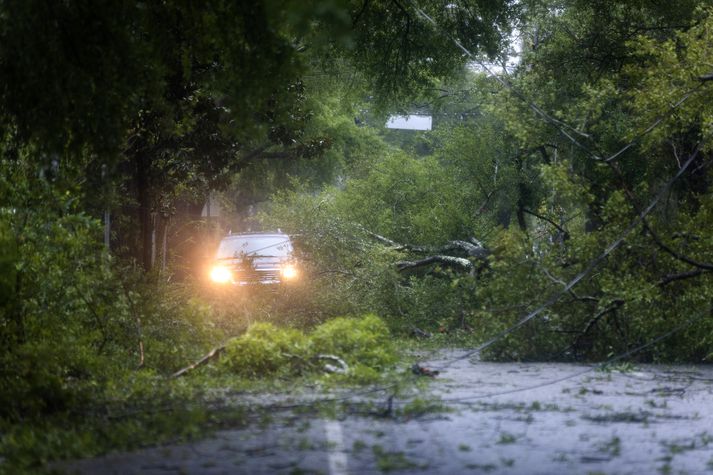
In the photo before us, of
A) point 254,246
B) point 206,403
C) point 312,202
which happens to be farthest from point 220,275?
point 206,403

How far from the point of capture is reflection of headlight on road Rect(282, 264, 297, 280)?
2181 centimetres

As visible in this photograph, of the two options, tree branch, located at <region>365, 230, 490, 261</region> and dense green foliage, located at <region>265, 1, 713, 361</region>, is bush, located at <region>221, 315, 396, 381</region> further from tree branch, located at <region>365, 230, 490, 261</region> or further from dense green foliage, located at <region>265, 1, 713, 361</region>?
tree branch, located at <region>365, 230, 490, 261</region>

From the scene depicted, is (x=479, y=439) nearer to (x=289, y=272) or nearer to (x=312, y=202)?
(x=289, y=272)

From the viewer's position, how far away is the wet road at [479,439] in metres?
7.34

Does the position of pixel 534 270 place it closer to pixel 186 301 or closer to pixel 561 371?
pixel 561 371

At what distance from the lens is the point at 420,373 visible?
45.6 feet

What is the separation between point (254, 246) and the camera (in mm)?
25281

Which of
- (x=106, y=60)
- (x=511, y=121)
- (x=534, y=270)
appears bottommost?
(x=534, y=270)

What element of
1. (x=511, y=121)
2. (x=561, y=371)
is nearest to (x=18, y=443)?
(x=561, y=371)

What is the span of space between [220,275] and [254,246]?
2673 mm

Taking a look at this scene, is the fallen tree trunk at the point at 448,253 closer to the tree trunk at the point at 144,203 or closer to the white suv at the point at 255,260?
the white suv at the point at 255,260

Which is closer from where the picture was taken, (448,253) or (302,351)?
(302,351)

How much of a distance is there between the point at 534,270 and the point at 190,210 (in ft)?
71.3

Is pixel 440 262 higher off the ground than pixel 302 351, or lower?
higher
